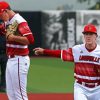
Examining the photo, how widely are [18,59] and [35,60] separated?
11.9m

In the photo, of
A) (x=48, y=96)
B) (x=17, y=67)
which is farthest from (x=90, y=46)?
(x=48, y=96)

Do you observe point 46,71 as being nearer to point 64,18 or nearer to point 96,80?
point 64,18

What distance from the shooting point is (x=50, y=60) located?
778 inches

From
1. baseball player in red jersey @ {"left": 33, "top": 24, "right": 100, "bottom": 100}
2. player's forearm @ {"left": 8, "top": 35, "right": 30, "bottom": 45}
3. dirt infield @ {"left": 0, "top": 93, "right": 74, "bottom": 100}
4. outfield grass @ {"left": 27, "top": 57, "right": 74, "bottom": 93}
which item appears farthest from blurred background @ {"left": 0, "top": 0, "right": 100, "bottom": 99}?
baseball player in red jersey @ {"left": 33, "top": 24, "right": 100, "bottom": 100}

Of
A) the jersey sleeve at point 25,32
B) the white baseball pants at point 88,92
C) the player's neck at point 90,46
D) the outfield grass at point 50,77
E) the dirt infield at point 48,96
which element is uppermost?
the jersey sleeve at point 25,32

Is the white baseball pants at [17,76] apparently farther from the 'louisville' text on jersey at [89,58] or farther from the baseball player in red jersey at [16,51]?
the 'louisville' text on jersey at [89,58]

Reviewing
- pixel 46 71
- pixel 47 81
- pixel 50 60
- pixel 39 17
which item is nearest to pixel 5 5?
pixel 47 81

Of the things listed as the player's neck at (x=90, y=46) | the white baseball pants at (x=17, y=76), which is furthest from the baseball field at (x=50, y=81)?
the player's neck at (x=90, y=46)

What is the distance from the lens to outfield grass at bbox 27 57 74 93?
41.5ft

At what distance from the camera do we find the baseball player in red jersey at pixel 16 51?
25.6ft

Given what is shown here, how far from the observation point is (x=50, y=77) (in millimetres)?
14617

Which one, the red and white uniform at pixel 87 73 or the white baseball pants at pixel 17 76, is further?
the white baseball pants at pixel 17 76

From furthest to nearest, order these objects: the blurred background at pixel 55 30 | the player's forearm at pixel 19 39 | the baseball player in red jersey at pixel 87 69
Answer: the blurred background at pixel 55 30 < the player's forearm at pixel 19 39 < the baseball player in red jersey at pixel 87 69

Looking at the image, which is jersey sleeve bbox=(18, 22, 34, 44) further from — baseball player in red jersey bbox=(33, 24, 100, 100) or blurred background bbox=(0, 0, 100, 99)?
blurred background bbox=(0, 0, 100, 99)
